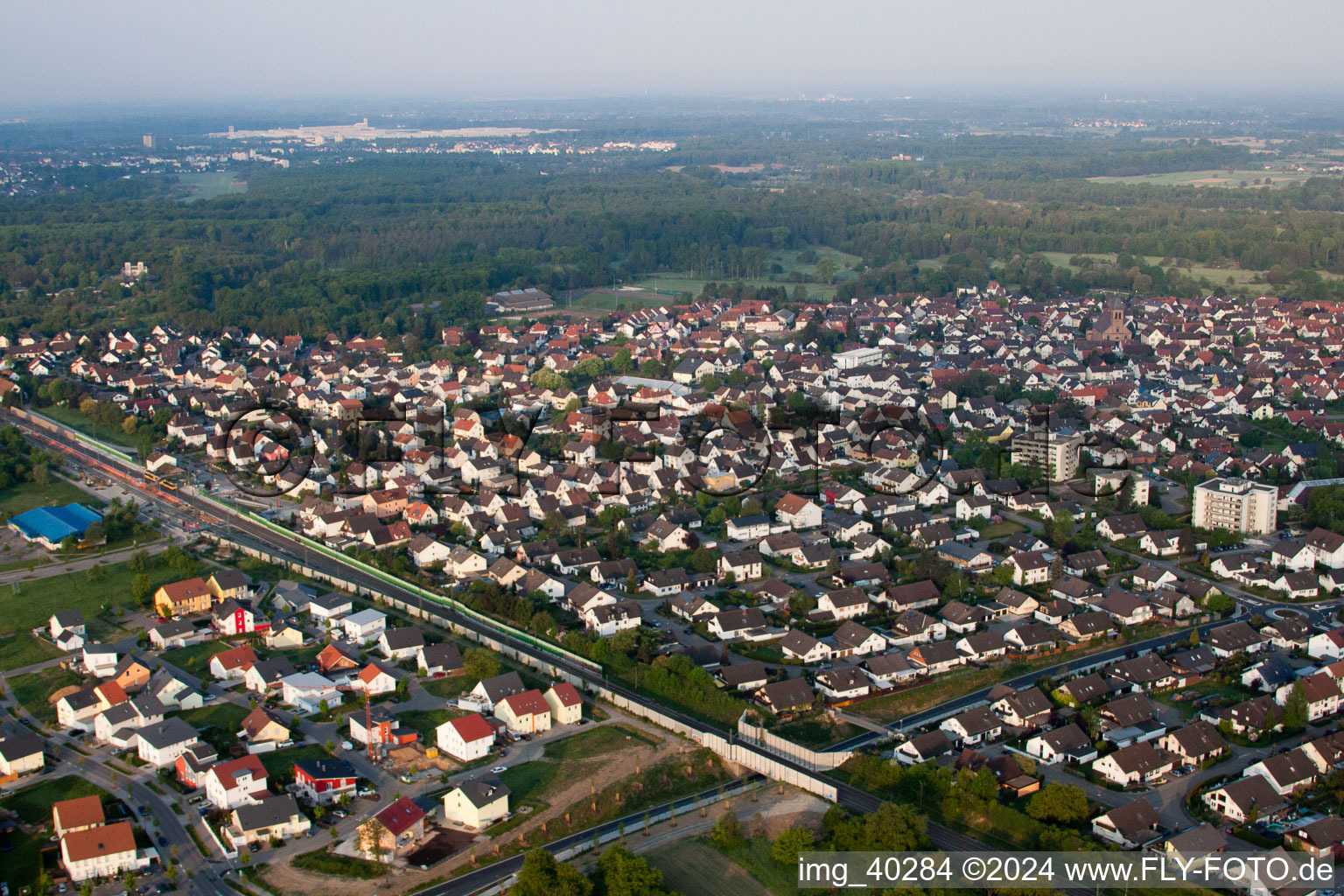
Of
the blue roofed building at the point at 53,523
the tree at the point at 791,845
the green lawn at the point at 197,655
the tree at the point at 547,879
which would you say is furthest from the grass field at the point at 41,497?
the tree at the point at 791,845

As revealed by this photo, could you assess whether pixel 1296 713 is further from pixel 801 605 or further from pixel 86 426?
pixel 86 426

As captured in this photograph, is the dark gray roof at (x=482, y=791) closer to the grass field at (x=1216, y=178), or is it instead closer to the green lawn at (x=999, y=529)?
the green lawn at (x=999, y=529)

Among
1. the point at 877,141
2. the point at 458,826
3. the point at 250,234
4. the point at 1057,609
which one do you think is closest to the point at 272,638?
the point at 458,826

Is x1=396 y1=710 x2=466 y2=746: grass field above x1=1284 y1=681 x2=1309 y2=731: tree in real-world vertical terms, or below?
above

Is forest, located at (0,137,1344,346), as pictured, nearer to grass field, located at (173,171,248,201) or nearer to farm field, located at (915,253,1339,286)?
farm field, located at (915,253,1339,286)

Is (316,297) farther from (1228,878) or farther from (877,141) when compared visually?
(877,141)

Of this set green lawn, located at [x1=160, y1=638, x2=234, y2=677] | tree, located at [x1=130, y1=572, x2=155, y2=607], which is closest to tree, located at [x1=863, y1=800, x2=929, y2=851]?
green lawn, located at [x1=160, y1=638, x2=234, y2=677]
